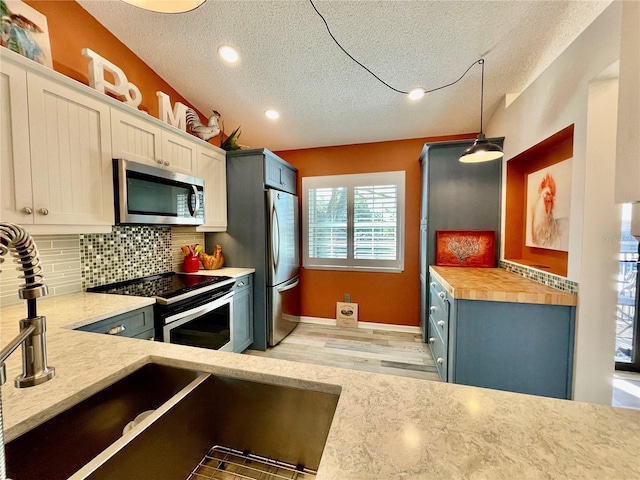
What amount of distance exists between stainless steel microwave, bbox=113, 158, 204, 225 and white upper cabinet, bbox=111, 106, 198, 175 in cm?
14

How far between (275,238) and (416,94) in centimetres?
203

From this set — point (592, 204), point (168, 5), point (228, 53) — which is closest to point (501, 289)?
point (592, 204)

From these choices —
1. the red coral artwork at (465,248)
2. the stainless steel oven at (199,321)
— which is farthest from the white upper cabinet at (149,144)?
the red coral artwork at (465,248)

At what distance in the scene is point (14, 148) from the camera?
1.26 m

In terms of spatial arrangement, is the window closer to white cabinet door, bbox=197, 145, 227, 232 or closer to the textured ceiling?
the textured ceiling

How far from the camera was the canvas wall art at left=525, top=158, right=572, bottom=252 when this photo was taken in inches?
72.2

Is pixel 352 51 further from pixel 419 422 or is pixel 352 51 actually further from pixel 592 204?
pixel 419 422

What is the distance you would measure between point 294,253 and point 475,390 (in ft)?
9.26

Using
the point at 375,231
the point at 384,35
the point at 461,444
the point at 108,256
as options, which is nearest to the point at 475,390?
the point at 461,444

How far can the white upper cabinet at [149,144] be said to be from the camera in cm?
177

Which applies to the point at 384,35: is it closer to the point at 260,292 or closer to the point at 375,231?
the point at 375,231

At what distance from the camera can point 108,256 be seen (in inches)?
80.4

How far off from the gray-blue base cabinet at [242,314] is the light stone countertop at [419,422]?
1.71m

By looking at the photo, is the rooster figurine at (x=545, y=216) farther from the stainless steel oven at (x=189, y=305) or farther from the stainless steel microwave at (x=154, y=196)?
the stainless steel microwave at (x=154, y=196)
